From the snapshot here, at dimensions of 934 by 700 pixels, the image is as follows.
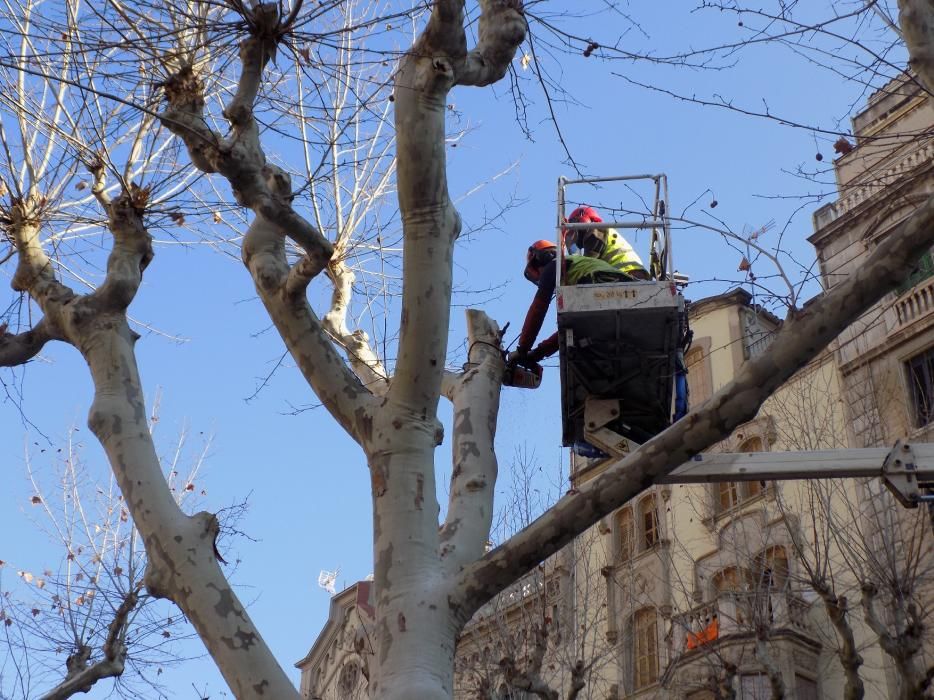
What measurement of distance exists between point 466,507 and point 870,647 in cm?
1336

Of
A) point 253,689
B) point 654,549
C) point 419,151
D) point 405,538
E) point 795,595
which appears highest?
point 654,549

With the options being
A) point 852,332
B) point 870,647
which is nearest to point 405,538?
point 870,647

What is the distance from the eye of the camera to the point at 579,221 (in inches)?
404

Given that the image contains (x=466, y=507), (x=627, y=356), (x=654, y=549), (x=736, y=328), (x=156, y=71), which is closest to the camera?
(x=466, y=507)

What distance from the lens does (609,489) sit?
18.0 ft

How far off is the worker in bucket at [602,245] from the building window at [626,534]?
13.4 meters

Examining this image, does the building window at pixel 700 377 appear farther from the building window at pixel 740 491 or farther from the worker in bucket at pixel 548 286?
the worker in bucket at pixel 548 286

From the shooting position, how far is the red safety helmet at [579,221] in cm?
1017

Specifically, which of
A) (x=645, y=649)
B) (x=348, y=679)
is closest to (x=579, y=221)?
(x=645, y=649)

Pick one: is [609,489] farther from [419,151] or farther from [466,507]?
[419,151]

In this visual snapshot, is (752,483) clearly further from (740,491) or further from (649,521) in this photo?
(649,521)

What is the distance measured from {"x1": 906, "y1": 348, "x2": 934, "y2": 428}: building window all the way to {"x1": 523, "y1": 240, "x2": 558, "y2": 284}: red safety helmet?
37.0 ft

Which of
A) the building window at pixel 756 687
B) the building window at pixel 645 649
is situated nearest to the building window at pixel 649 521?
the building window at pixel 645 649

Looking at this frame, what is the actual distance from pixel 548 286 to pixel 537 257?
683 mm
